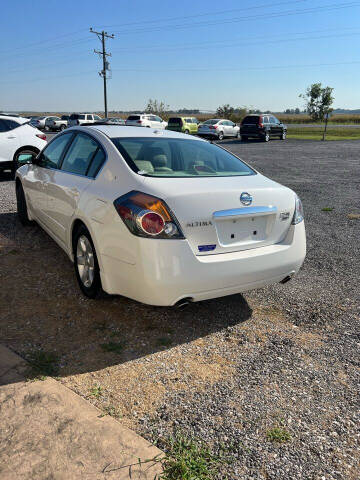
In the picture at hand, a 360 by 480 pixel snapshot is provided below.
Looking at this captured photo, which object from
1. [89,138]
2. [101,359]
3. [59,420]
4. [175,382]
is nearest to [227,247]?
[175,382]

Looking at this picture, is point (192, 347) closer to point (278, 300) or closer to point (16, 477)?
point (278, 300)

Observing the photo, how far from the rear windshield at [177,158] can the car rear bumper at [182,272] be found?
0.74m

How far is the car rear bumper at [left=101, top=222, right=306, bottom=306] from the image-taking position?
2.93 m

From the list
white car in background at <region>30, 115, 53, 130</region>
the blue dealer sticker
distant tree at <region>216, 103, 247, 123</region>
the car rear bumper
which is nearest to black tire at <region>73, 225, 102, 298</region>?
the car rear bumper

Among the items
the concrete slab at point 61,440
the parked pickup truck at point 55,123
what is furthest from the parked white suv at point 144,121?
the concrete slab at point 61,440

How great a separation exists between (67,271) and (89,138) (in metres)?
1.47

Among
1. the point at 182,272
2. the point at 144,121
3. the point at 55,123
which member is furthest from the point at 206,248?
the point at 55,123

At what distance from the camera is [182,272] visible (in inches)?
116

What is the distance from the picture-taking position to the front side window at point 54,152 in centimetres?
470

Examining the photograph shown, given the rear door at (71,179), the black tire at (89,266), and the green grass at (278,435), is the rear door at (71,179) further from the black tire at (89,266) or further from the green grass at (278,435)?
the green grass at (278,435)

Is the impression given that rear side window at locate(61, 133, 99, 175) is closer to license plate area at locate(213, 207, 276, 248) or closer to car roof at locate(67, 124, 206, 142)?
car roof at locate(67, 124, 206, 142)

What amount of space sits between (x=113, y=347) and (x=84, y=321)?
1.64 feet

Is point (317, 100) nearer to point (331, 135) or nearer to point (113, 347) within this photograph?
point (331, 135)

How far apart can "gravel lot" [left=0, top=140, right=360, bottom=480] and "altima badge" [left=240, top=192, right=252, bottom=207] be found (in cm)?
108
